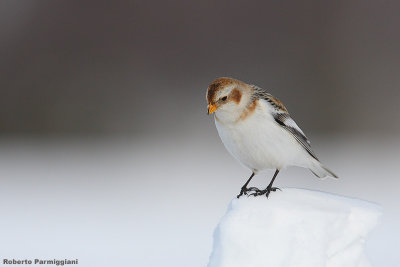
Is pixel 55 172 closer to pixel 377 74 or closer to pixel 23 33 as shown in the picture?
pixel 23 33

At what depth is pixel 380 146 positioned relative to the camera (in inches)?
310

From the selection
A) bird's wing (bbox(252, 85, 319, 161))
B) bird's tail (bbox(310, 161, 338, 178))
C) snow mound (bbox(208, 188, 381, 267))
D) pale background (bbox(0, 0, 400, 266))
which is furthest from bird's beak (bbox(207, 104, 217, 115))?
pale background (bbox(0, 0, 400, 266))

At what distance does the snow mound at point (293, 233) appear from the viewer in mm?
1867

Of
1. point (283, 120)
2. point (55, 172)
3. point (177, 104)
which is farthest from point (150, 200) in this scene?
point (283, 120)

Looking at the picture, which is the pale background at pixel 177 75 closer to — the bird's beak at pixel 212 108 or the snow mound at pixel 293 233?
the bird's beak at pixel 212 108

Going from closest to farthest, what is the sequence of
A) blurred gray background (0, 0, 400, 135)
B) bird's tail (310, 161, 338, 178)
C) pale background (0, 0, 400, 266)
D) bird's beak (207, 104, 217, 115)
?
bird's beak (207, 104, 217, 115) → bird's tail (310, 161, 338, 178) → pale background (0, 0, 400, 266) → blurred gray background (0, 0, 400, 135)

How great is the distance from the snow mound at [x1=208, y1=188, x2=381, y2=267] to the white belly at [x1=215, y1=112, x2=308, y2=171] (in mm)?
581

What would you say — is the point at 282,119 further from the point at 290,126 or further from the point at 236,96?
the point at 236,96

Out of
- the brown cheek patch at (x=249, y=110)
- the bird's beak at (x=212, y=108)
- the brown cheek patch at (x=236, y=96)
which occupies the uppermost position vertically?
the brown cheek patch at (x=236, y=96)

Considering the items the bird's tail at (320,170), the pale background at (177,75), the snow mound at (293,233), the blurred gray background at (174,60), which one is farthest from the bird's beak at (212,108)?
the blurred gray background at (174,60)

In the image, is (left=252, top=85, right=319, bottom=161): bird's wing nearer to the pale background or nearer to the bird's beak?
the bird's beak

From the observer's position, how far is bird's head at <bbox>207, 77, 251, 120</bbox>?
2594 millimetres

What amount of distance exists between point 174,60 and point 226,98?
550cm

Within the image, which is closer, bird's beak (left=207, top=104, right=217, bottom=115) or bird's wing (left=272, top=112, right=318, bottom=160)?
bird's beak (left=207, top=104, right=217, bottom=115)
